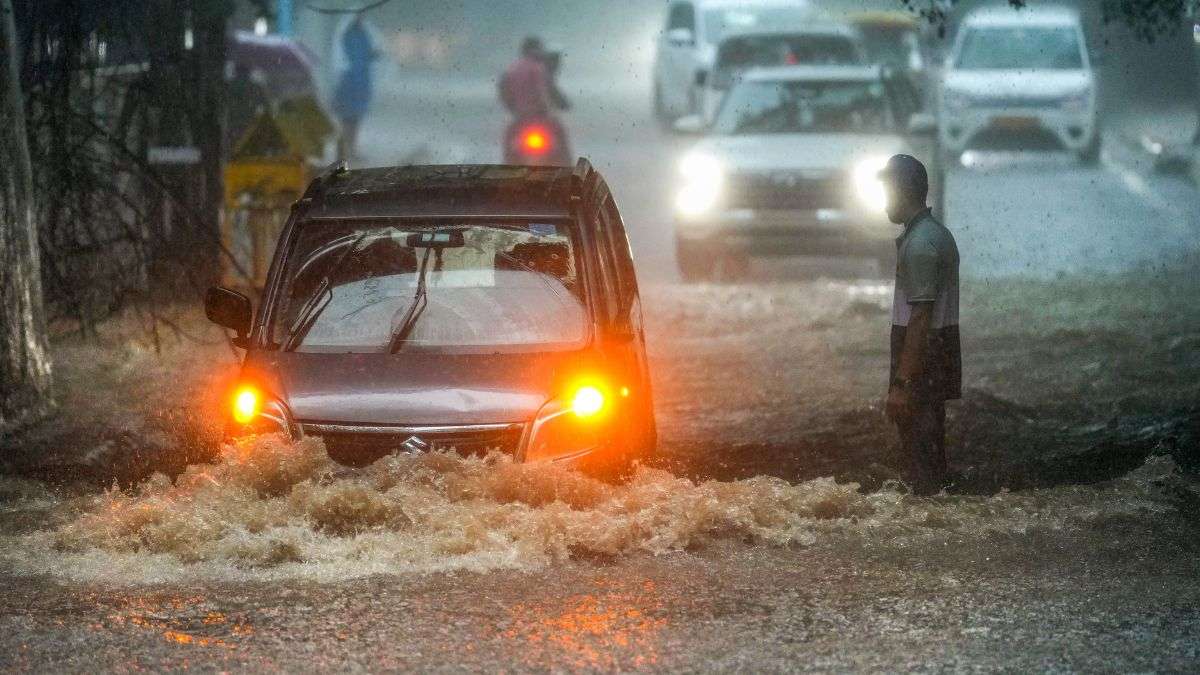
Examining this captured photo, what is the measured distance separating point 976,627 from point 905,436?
92.2 inches

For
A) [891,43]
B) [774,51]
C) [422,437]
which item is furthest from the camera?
[891,43]

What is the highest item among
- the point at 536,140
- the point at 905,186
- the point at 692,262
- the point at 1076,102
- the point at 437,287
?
the point at 905,186

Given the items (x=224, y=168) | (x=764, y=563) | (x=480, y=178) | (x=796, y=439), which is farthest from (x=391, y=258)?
(x=224, y=168)

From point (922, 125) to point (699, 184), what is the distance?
2.06 metres

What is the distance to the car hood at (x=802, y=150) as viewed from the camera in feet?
58.6

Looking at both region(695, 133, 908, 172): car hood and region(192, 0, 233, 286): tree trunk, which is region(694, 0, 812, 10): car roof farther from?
region(192, 0, 233, 286): tree trunk

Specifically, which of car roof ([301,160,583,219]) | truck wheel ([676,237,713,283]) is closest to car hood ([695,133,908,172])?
truck wheel ([676,237,713,283])

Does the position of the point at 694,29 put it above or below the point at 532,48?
→ below

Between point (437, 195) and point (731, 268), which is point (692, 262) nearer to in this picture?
point (731, 268)

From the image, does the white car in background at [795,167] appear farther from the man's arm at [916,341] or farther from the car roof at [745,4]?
the car roof at [745,4]

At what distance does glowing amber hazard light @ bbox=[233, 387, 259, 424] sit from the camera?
7.97 metres

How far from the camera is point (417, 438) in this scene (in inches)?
306

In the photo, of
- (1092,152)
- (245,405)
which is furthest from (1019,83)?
(245,405)

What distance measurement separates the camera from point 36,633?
22.4 feet
